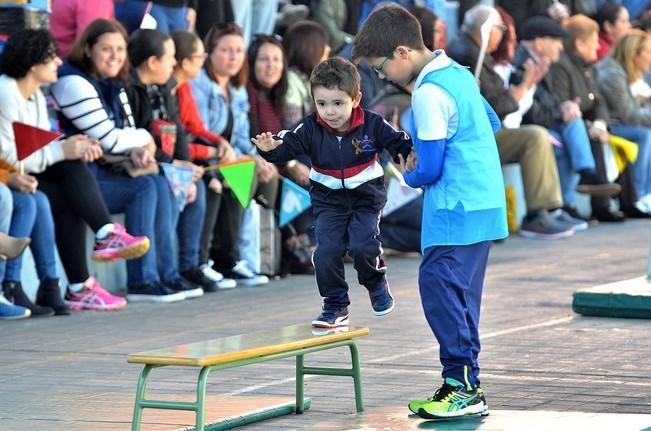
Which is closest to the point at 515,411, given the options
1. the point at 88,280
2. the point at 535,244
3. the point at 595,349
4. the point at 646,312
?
the point at 595,349

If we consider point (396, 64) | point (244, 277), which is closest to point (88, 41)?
point (244, 277)

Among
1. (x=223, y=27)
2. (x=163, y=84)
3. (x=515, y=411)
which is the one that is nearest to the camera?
(x=515, y=411)

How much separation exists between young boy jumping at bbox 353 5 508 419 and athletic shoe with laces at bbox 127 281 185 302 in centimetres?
503

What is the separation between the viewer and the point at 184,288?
38.6 feet

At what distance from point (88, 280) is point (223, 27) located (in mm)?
2824

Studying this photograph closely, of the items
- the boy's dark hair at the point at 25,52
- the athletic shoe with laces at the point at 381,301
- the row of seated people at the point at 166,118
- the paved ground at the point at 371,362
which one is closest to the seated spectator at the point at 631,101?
the row of seated people at the point at 166,118

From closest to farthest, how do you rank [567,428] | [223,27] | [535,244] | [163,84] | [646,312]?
[567,428]
[646,312]
[163,84]
[223,27]
[535,244]

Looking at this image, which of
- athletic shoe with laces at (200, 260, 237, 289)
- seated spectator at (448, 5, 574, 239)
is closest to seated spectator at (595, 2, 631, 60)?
seated spectator at (448, 5, 574, 239)

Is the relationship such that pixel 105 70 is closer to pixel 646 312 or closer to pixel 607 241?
pixel 646 312

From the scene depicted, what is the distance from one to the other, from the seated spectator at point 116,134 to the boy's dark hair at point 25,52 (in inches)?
21.2

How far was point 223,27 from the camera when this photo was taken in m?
12.8

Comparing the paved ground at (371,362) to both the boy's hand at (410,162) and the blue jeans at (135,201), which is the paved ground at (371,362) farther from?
the boy's hand at (410,162)

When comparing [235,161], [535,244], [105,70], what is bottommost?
[535,244]

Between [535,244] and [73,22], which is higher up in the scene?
[73,22]
